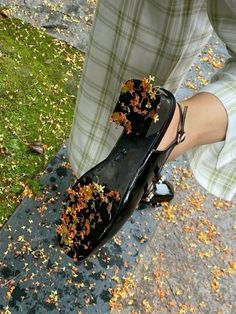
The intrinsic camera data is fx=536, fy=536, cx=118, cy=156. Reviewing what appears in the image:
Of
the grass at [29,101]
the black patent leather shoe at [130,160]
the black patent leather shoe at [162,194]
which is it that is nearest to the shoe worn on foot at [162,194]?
the black patent leather shoe at [162,194]

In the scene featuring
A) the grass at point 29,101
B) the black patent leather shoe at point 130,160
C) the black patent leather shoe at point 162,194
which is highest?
the black patent leather shoe at point 130,160

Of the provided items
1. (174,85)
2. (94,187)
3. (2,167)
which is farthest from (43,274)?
(174,85)

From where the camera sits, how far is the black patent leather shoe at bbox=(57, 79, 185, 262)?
1.18 metres

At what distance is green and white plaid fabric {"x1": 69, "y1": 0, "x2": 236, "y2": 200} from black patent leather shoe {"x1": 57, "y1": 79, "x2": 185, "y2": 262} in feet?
0.49

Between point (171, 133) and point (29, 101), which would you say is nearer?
point (171, 133)

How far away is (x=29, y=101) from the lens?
215cm

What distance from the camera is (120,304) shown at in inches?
71.6

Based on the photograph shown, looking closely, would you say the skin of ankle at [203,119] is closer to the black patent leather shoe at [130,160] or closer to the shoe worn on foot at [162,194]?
the black patent leather shoe at [130,160]

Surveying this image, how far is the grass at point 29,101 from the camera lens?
193 cm

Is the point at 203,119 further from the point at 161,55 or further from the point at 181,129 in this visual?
the point at 161,55

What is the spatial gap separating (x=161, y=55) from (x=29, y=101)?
2.83ft

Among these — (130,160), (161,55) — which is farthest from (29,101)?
(130,160)

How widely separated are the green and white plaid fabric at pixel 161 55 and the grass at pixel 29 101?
0.39m

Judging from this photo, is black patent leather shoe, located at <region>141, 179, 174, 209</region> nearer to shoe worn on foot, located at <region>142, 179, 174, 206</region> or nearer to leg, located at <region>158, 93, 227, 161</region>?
shoe worn on foot, located at <region>142, 179, 174, 206</region>
